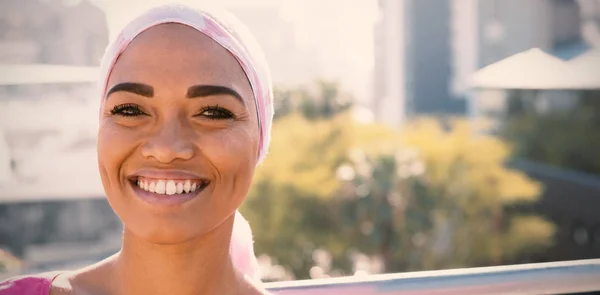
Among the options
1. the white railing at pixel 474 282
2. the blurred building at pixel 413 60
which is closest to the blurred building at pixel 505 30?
the blurred building at pixel 413 60

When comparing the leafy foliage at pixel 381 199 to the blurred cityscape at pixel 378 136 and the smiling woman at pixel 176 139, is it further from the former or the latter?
the smiling woman at pixel 176 139

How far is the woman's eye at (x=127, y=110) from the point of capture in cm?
104

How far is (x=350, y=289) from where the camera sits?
149cm

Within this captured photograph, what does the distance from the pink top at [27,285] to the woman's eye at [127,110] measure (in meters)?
0.34

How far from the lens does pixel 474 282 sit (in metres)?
1.56

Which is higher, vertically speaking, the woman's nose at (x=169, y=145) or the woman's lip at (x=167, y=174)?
the woman's nose at (x=169, y=145)

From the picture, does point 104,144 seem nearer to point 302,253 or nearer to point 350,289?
point 350,289

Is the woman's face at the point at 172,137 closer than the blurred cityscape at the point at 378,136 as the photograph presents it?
Yes

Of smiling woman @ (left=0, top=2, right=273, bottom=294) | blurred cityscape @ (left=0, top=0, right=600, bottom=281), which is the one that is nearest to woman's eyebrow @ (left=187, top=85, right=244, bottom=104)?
smiling woman @ (left=0, top=2, right=273, bottom=294)

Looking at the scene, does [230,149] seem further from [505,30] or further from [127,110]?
[505,30]

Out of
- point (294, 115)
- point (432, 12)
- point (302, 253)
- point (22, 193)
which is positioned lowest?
point (302, 253)

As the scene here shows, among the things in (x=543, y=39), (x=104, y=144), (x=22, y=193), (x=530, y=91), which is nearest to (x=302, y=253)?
(x=22, y=193)

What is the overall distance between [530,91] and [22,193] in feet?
14.9

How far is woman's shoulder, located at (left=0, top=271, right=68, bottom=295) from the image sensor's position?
1.12 meters
